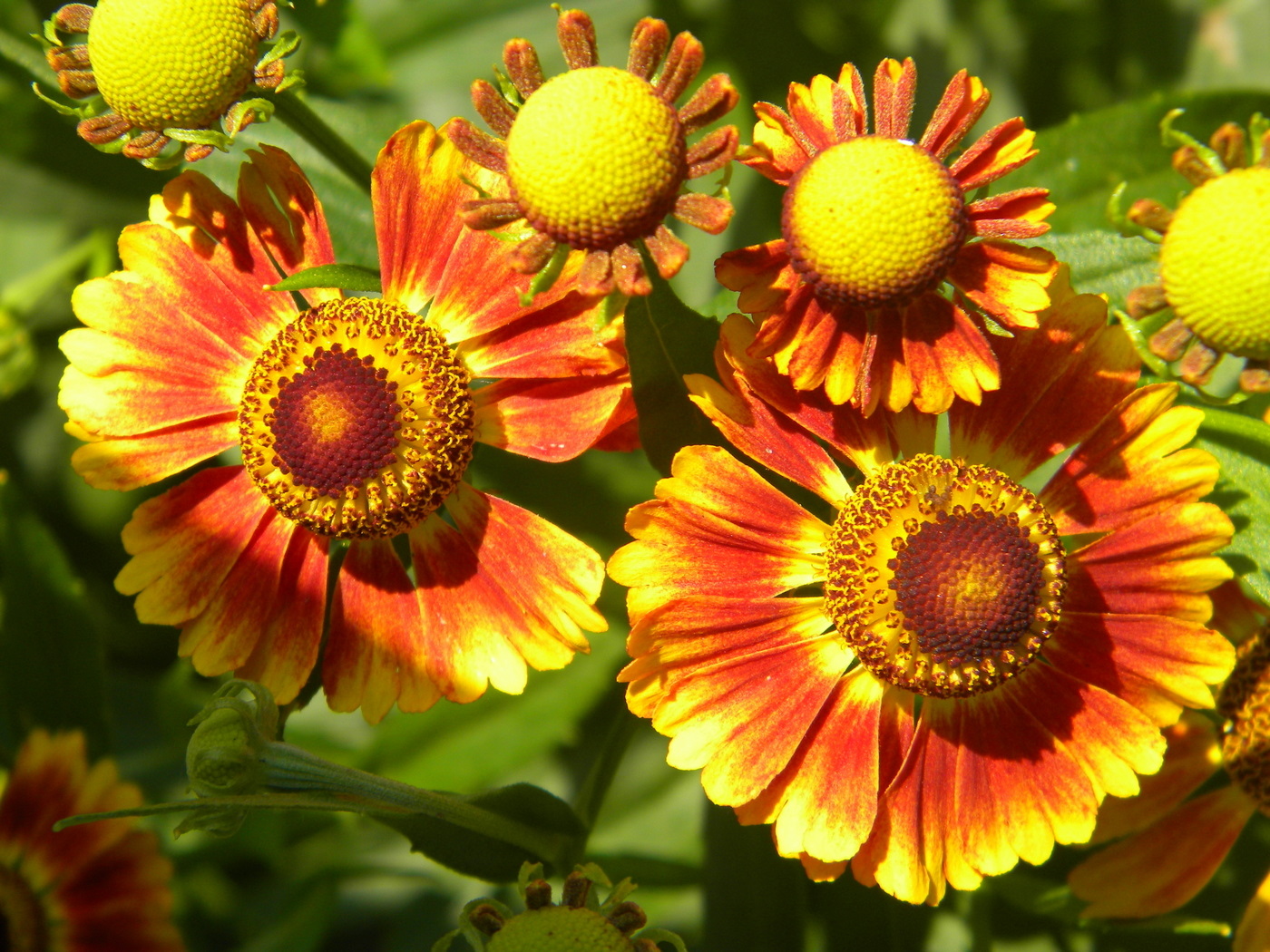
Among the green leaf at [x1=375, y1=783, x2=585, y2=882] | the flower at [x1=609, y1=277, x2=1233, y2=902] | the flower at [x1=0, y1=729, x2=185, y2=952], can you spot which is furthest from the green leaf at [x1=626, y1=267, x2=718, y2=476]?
the flower at [x1=0, y1=729, x2=185, y2=952]

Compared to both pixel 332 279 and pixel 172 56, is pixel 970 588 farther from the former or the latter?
pixel 172 56

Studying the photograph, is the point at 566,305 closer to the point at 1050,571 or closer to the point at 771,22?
the point at 1050,571

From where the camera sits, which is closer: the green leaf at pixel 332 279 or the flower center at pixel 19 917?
the green leaf at pixel 332 279

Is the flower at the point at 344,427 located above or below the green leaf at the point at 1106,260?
below

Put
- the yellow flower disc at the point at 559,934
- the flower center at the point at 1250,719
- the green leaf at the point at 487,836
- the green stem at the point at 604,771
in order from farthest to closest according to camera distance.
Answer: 1. the flower center at the point at 1250,719
2. the green stem at the point at 604,771
3. the green leaf at the point at 487,836
4. the yellow flower disc at the point at 559,934

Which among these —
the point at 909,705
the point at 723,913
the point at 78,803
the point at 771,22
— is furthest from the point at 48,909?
the point at 771,22

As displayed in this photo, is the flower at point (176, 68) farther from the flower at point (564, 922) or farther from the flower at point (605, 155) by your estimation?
the flower at point (564, 922)

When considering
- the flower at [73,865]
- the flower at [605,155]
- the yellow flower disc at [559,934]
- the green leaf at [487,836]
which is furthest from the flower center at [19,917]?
the flower at [605,155]
